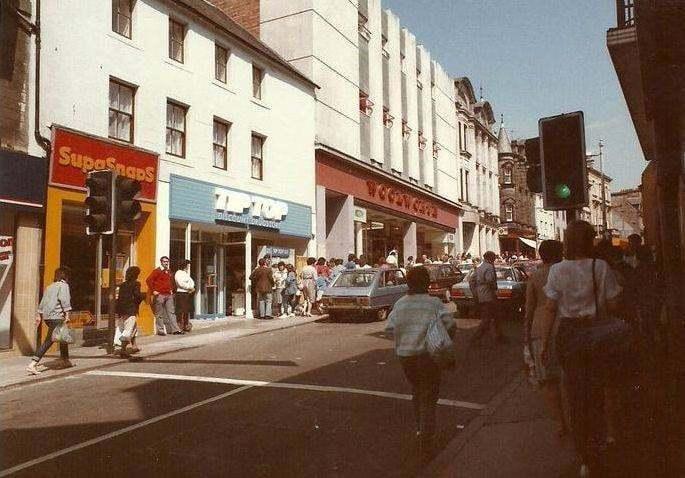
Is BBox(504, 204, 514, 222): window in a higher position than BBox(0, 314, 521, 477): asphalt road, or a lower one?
higher

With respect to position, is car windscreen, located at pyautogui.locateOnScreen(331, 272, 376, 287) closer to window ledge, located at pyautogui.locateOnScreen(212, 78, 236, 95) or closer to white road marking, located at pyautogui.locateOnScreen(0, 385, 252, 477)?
window ledge, located at pyautogui.locateOnScreen(212, 78, 236, 95)

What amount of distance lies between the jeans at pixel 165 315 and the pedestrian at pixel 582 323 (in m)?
12.2

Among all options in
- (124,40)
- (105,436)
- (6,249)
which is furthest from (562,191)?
(124,40)

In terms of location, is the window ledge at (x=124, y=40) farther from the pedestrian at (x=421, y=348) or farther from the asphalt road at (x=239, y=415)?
the pedestrian at (x=421, y=348)

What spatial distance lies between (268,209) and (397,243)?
1577 cm

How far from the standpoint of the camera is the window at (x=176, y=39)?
17.3 m

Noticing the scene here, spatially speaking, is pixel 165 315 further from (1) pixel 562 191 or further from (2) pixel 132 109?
(1) pixel 562 191

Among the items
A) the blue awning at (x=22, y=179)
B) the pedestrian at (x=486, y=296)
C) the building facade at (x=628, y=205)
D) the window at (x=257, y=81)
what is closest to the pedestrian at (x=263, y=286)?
the window at (x=257, y=81)

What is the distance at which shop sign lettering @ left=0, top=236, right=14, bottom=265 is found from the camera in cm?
1185

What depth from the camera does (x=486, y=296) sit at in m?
11.6

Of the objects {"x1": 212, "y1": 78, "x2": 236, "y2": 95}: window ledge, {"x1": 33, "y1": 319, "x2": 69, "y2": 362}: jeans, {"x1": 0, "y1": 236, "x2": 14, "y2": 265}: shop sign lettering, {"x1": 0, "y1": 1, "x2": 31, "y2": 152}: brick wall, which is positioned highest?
{"x1": 212, "y1": 78, "x2": 236, "y2": 95}: window ledge

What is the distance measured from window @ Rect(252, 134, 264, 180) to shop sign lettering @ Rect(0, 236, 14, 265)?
9521mm

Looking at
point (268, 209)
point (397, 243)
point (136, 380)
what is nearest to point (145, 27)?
point (268, 209)

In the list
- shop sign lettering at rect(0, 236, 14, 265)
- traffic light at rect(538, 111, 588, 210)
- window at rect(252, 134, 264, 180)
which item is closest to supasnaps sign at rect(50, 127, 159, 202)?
shop sign lettering at rect(0, 236, 14, 265)
